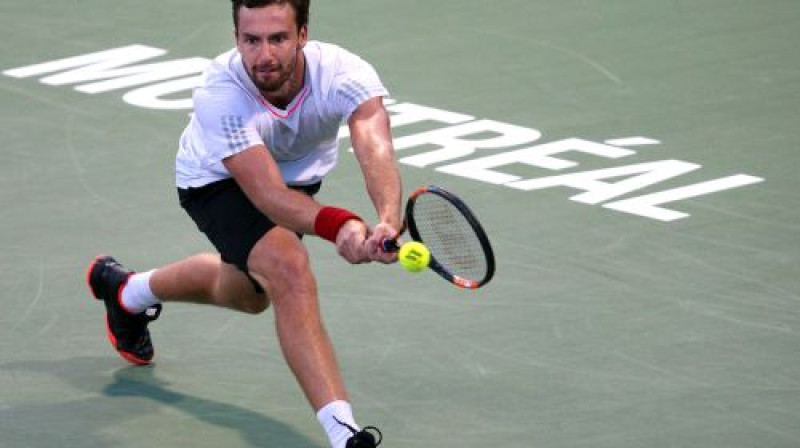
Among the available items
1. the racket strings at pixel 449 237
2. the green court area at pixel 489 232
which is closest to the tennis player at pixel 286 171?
the racket strings at pixel 449 237

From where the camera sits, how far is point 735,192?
9594mm

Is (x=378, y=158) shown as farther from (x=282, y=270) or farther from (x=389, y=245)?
(x=389, y=245)

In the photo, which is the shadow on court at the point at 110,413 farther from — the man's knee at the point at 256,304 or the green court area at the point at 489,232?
the man's knee at the point at 256,304

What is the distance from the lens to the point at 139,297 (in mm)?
7980

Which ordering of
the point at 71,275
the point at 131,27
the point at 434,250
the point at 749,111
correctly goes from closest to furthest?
1. the point at 434,250
2. the point at 71,275
3. the point at 749,111
4. the point at 131,27

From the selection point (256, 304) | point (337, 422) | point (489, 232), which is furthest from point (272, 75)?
point (489, 232)

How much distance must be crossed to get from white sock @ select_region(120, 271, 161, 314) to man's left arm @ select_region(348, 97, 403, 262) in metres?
1.37

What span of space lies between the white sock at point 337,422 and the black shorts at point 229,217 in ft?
2.20

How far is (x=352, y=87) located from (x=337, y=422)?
1.20m

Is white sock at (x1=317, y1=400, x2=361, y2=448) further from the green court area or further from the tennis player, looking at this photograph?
the green court area

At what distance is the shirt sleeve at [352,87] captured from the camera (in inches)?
278

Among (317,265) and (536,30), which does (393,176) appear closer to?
(317,265)

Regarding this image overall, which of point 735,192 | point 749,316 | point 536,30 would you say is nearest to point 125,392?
point 749,316

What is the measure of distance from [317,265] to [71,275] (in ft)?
3.54
